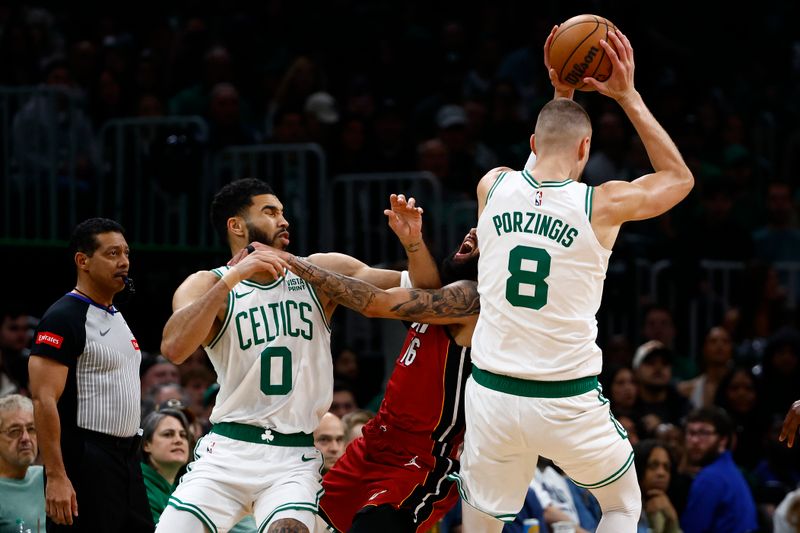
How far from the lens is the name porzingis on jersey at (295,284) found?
7672mm

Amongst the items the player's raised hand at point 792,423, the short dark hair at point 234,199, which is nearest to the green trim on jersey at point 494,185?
the short dark hair at point 234,199

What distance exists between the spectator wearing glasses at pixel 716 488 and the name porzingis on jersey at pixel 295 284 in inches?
193

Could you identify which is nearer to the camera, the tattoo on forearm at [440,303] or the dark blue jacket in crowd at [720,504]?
the tattoo on forearm at [440,303]

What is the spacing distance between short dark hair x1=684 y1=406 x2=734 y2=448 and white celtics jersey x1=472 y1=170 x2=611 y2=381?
4925 millimetres

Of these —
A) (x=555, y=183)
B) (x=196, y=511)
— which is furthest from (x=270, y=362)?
(x=555, y=183)

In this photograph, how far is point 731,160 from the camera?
1616 cm

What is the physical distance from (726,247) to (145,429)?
7.57 metres

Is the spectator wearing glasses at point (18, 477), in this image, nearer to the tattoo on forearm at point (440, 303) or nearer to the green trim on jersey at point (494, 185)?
the tattoo on forearm at point (440, 303)

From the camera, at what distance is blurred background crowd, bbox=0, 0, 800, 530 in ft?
43.3

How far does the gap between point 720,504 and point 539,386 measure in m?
4.84

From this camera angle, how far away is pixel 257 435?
741 cm

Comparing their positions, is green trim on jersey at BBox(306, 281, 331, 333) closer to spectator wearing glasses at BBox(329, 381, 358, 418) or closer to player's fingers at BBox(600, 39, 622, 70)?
player's fingers at BBox(600, 39, 622, 70)

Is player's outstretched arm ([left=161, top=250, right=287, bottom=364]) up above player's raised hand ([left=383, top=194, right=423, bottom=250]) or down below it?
below

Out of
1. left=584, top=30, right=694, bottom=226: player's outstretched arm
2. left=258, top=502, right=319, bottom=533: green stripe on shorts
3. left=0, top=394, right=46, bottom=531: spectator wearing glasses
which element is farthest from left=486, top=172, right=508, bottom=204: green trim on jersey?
left=0, top=394, right=46, bottom=531: spectator wearing glasses
